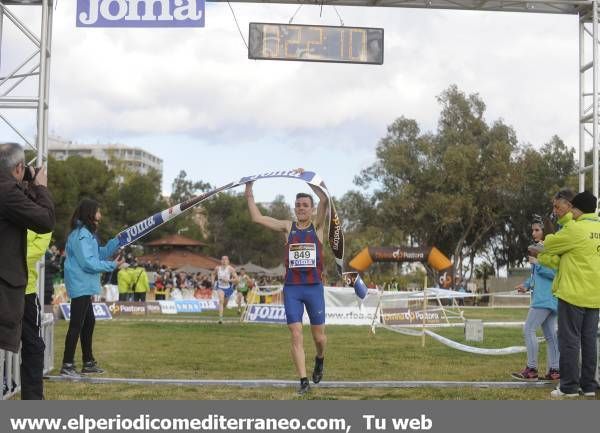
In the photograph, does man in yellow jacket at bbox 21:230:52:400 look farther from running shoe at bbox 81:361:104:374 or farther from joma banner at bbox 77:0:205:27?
joma banner at bbox 77:0:205:27

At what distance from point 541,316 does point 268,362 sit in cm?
411

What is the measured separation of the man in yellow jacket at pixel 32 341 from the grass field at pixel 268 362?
3.40 ft

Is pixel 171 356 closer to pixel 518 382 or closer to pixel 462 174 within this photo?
pixel 518 382

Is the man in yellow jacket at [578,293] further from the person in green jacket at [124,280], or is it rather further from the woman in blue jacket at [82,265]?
the person in green jacket at [124,280]

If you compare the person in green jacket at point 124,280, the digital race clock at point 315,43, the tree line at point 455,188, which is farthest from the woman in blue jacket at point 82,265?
the tree line at point 455,188

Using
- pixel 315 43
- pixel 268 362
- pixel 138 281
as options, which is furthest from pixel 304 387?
pixel 138 281

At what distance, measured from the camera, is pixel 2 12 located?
12.8 meters

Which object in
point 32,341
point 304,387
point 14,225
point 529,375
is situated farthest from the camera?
point 529,375

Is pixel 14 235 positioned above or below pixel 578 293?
above

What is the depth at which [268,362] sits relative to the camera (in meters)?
11.7

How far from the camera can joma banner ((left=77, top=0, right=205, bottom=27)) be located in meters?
12.1

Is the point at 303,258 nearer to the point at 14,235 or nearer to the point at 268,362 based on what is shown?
the point at 14,235

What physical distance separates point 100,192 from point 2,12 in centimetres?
5499

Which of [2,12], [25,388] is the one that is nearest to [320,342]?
[25,388]
